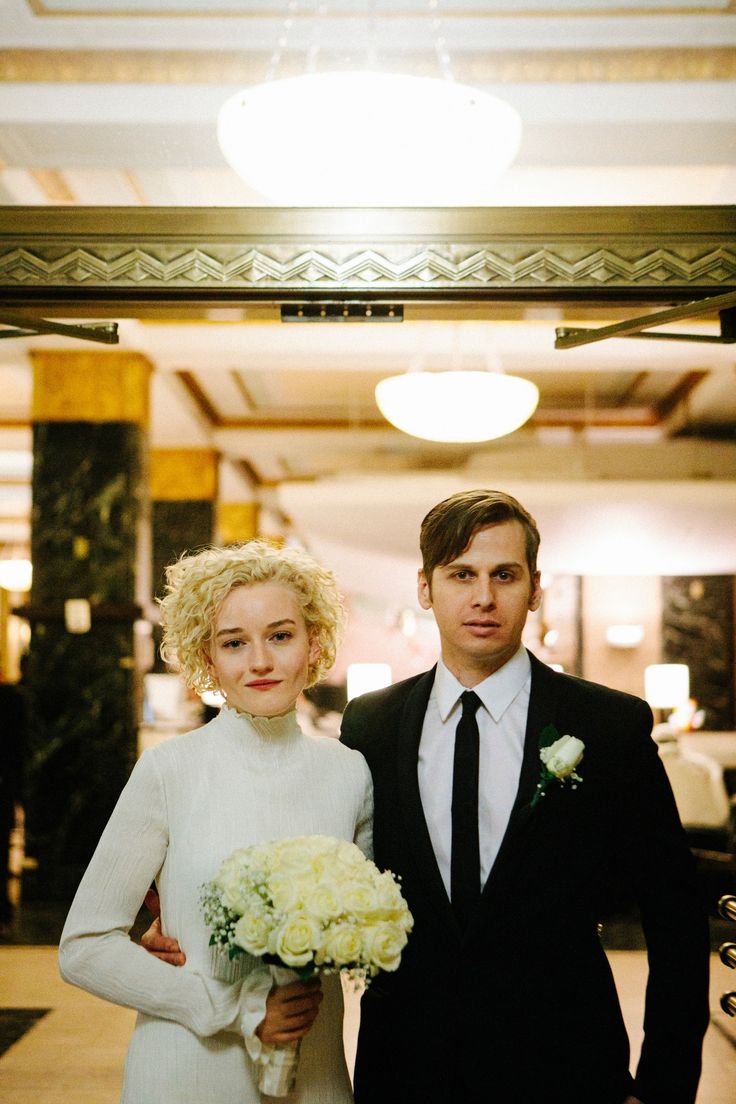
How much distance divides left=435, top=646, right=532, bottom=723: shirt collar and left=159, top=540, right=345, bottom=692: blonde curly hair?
24 cm

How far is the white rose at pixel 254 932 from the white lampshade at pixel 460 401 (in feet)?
12.8

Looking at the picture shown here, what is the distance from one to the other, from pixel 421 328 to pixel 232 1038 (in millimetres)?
5564

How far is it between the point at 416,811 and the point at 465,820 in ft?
0.32

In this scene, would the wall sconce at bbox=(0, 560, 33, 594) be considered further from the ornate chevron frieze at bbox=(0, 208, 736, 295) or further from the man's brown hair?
the man's brown hair

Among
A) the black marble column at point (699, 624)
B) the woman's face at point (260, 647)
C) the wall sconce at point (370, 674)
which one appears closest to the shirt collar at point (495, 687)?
the woman's face at point (260, 647)

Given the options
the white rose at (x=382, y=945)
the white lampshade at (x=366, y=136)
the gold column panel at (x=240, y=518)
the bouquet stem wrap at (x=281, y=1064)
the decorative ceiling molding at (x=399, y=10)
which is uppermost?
the decorative ceiling molding at (x=399, y=10)

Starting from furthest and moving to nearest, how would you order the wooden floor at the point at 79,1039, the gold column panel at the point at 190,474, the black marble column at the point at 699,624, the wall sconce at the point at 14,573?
the wall sconce at the point at 14,573 < the gold column panel at the point at 190,474 < the black marble column at the point at 699,624 < the wooden floor at the point at 79,1039

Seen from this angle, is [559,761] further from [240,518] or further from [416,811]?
[240,518]

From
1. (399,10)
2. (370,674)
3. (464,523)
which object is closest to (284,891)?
(464,523)

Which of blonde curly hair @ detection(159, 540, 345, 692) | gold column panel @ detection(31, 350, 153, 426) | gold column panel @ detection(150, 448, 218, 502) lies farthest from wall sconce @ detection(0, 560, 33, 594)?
blonde curly hair @ detection(159, 540, 345, 692)

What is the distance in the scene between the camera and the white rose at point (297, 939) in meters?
1.62

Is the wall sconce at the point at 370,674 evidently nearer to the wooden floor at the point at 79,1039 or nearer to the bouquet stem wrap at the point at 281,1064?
the wooden floor at the point at 79,1039

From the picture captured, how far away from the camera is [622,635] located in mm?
9547

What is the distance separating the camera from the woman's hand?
1.79 m
